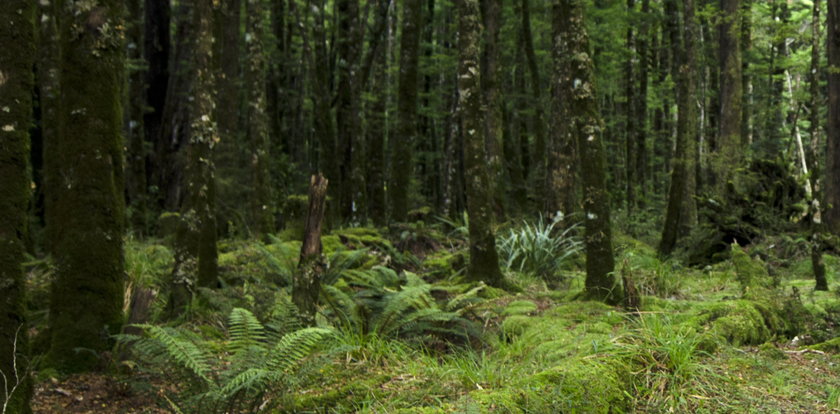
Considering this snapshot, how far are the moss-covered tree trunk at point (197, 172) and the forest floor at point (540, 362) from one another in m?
0.36

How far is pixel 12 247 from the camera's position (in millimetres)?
3676

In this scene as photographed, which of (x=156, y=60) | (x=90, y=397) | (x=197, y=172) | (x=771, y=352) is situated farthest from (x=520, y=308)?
(x=156, y=60)

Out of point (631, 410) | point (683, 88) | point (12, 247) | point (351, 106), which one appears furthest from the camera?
point (351, 106)

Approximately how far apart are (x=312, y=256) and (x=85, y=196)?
6.89ft

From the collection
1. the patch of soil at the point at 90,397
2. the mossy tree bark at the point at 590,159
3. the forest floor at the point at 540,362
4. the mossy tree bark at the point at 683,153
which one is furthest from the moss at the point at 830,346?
the mossy tree bark at the point at 683,153

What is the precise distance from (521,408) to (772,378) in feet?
7.45

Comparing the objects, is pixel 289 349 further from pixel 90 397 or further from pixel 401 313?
pixel 401 313

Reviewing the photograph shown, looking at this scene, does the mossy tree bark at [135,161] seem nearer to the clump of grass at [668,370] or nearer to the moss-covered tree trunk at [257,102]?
the moss-covered tree trunk at [257,102]

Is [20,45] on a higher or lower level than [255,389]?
higher

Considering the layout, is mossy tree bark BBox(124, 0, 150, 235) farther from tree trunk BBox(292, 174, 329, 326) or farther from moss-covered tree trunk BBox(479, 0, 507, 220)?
tree trunk BBox(292, 174, 329, 326)

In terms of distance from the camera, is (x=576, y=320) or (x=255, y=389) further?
(x=576, y=320)

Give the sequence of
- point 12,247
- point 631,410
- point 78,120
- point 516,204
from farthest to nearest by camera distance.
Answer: point 516,204 → point 78,120 → point 631,410 → point 12,247

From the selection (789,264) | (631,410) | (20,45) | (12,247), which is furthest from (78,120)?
(789,264)

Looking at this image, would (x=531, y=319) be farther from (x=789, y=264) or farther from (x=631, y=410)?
(x=789, y=264)
